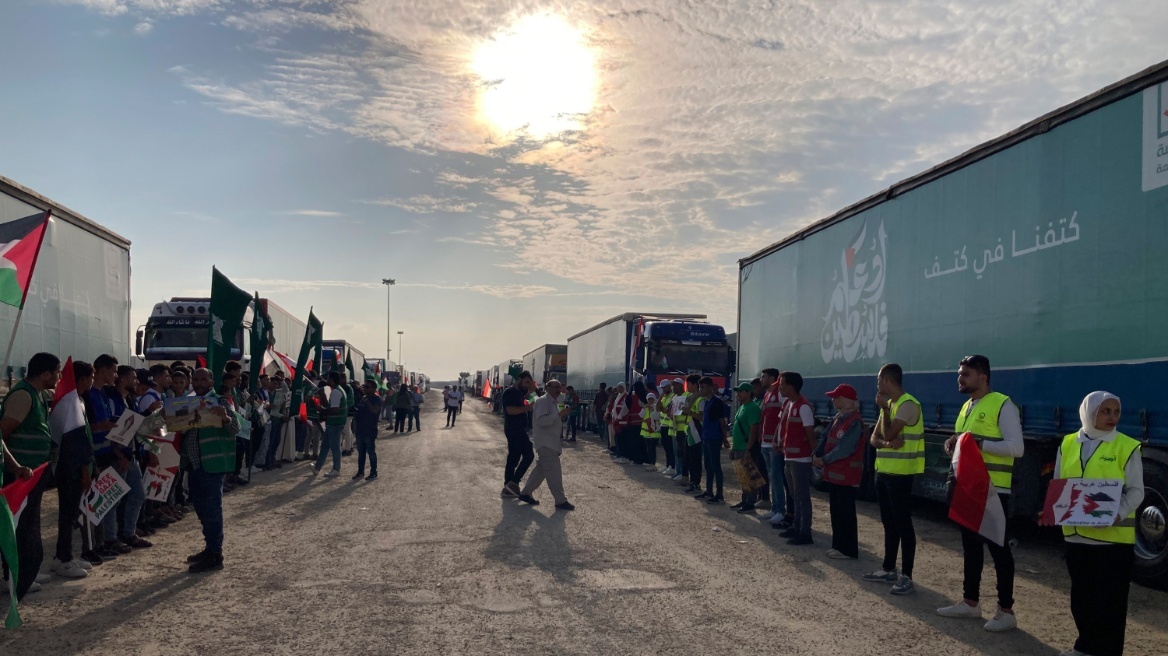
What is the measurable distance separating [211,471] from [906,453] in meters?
6.19

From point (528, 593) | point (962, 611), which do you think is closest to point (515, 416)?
point (528, 593)

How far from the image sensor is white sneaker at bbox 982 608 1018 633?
6406 millimetres

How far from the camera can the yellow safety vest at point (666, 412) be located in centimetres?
1773

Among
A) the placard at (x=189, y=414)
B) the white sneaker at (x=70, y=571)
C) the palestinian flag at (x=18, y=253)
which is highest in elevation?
the palestinian flag at (x=18, y=253)

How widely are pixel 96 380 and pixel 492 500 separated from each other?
6183 millimetres

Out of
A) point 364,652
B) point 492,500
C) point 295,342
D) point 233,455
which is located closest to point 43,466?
point 233,455

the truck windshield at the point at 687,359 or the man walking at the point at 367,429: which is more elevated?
the truck windshield at the point at 687,359

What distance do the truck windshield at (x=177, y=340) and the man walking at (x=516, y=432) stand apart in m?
11.6

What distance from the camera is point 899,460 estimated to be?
25.3 ft

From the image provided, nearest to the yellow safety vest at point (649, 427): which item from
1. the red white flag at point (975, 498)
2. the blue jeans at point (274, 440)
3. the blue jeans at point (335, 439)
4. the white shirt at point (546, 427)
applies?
the white shirt at point (546, 427)

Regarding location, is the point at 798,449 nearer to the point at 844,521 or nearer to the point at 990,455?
the point at 844,521

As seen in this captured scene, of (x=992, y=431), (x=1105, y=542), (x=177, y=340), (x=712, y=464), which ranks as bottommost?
(x=712, y=464)

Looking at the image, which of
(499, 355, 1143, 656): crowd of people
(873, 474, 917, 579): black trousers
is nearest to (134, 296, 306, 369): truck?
(499, 355, 1143, 656): crowd of people

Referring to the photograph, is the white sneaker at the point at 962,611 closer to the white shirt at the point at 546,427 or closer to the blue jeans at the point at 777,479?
the blue jeans at the point at 777,479
